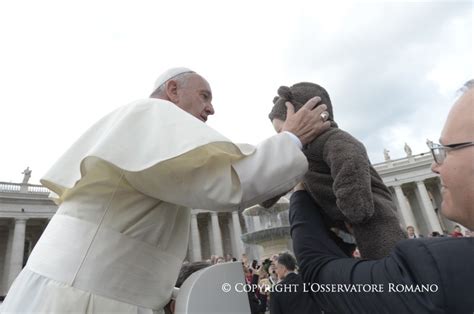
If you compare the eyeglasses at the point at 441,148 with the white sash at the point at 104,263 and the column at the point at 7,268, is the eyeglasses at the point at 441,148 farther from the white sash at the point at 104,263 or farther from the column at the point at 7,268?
the column at the point at 7,268

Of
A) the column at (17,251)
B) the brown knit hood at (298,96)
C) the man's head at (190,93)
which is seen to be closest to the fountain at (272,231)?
the brown knit hood at (298,96)

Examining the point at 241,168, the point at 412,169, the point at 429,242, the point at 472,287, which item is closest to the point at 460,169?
the point at 429,242

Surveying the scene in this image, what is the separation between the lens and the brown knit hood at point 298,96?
93.3 inches

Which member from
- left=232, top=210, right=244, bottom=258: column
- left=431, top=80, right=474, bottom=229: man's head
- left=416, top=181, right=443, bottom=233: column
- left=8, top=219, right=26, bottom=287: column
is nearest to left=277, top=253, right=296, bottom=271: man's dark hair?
left=431, top=80, right=474, bottom=229: man's head

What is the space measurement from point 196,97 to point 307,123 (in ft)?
2.80

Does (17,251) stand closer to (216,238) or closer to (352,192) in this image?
(216,238)

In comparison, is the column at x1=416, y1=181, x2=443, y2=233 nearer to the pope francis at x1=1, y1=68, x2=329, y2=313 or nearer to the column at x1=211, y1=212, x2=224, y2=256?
the column at x1=211, y1=212, x2=224, y2=256

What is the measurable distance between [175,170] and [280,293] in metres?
2.45

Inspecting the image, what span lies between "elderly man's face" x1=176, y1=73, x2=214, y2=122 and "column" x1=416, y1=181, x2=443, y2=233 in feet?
127

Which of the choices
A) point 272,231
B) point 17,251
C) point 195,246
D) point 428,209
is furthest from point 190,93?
point 428,209

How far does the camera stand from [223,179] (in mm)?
1531

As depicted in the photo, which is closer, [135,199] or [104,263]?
[104,263]

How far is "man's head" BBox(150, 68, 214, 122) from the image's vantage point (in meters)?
2.29

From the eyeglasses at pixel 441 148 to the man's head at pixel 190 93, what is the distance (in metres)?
1.43
